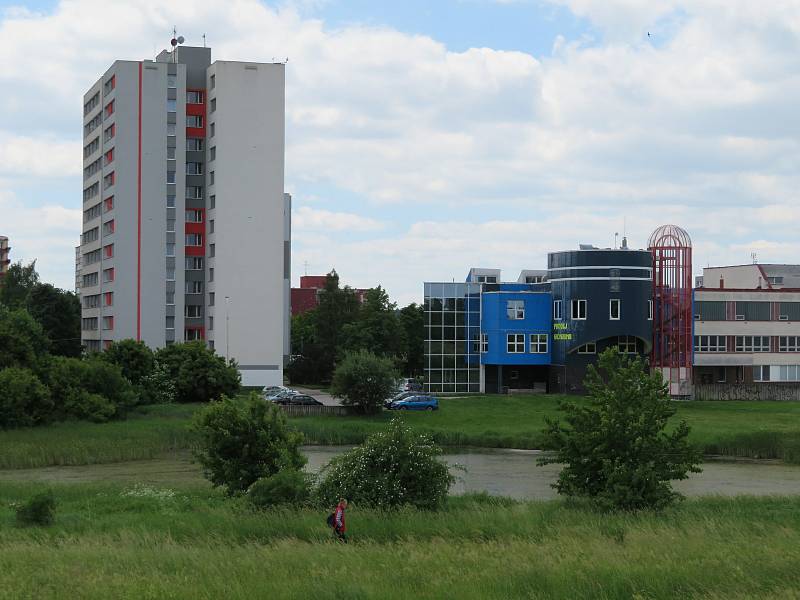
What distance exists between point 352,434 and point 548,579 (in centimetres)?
4376

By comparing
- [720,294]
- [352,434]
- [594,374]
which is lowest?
[352,434]

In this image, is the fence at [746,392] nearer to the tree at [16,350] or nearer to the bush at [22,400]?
the tree at [16,350]

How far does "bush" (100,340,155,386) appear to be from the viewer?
65669mm

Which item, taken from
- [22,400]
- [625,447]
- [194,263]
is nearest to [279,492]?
[625,447]

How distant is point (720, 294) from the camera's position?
286 feet

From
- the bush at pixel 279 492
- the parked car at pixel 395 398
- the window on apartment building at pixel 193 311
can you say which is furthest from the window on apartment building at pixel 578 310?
the bush at pixel 279 492

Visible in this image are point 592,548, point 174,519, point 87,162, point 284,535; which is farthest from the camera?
point 87,162

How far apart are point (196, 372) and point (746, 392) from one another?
41488 mm

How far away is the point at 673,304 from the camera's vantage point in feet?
257

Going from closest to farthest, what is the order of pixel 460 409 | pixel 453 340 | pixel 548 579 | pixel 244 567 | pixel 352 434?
1. pixel 548 579
2. pixel 244 567
3. pixel 352 434
4. pixel 460 409
5. pixel 453 340

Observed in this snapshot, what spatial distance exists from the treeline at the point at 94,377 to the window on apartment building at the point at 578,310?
25.9 meters

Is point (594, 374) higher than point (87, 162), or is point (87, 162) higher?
point (87, 162)

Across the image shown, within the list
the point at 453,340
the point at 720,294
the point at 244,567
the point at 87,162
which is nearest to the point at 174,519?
the point at 244,567

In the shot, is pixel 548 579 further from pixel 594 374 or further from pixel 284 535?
pixel 594 374
